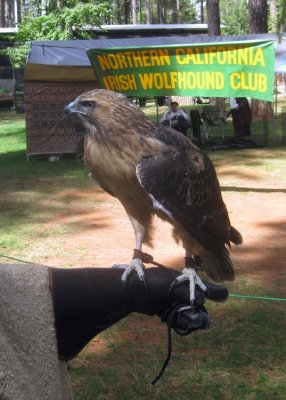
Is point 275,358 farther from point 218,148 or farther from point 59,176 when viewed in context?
point 218,148

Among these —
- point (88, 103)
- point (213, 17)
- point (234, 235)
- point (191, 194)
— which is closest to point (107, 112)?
point (88, 103)

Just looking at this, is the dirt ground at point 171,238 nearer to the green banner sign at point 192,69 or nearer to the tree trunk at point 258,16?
the green banner sign at point 192,69

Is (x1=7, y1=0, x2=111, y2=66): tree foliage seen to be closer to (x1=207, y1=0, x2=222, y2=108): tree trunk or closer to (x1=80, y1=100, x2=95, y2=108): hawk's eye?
(x1=207, y1=0, x2=222, y2=108): tree trunk

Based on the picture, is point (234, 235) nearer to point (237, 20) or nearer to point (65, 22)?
point (65, 22)

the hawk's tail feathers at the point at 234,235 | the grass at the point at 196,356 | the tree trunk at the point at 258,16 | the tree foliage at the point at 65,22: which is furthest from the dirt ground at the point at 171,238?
the tree foliage at the point at 65,22

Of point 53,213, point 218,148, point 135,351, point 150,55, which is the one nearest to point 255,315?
point 135,351

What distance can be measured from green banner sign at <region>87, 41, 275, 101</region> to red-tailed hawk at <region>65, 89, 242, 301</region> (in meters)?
7.01

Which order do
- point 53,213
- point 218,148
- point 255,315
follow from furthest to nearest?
1. point 218,148
2. point 53,213
3. point 255,315

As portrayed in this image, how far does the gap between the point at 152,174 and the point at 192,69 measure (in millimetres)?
8532

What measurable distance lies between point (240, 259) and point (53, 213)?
3492mm

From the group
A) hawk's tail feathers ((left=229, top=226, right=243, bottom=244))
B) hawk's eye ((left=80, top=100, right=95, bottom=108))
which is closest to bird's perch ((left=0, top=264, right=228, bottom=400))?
hawk's eye ((left=80, top=100, right=95, bottom=108))

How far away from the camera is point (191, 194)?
3.58 metres

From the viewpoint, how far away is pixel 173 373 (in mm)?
4340

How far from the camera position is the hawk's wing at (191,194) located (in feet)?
10.8
